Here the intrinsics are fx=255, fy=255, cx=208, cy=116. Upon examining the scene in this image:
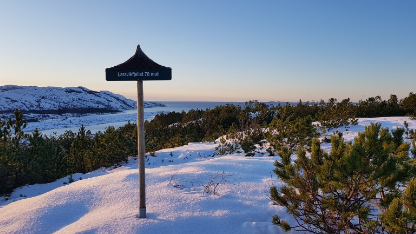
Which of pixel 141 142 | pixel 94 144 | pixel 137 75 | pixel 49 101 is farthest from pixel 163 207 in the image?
pixel 49 101

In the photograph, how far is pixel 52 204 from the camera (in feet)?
14.5

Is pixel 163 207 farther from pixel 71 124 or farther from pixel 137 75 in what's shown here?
pixel 71 124

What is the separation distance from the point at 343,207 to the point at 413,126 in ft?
33.9

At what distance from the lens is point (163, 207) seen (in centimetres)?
395

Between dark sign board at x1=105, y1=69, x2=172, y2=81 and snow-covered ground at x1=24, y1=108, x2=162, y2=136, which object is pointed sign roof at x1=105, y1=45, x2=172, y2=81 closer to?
dark sign board at x1=105, y1=69, x2=172, y2=81

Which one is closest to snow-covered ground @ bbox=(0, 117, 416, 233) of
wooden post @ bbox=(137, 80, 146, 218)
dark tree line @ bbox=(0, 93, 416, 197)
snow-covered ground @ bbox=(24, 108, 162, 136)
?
wooden post @ bbox=(137, 80, 146, 218)

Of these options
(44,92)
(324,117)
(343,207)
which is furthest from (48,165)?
(44,92)

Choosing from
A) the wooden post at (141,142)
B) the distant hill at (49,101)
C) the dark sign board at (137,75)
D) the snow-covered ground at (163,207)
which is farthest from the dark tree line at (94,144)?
the distant hill at (49,101)

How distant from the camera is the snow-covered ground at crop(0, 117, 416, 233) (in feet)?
11.1

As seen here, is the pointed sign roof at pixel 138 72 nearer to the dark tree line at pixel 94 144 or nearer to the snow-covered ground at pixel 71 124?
the dark tree line at pixel 94 144

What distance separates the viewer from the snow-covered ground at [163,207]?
3373 mm

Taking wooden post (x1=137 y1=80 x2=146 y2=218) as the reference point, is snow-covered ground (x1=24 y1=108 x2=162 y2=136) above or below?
below

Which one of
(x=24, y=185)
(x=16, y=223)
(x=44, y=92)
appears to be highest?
(x=44, y=92)

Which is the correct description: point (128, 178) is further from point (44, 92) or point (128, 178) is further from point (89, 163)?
point (44, 92)
